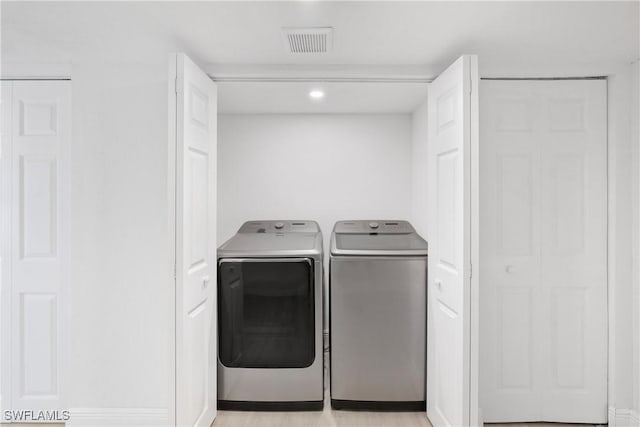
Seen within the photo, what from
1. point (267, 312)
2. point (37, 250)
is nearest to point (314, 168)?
point (267, 312)

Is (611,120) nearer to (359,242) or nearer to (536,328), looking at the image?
(536,328)

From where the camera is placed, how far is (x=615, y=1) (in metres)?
1.68

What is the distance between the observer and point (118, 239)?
97.0 inches

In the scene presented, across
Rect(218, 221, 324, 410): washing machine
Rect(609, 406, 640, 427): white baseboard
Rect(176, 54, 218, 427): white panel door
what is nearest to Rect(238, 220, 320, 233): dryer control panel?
Rect(218, 221, 324, 410): washing machine

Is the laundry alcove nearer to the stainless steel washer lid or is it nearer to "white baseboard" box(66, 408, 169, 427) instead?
the stainless steel washer lid

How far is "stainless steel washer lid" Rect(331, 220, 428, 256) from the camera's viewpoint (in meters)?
2.69

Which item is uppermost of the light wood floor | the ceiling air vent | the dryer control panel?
the ceiling air vent

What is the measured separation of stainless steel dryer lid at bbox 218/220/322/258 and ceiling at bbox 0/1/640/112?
1.01 m

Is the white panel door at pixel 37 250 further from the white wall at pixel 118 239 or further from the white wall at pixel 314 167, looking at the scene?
the white wall at pixel 314 167

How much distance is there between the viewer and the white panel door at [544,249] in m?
2.50

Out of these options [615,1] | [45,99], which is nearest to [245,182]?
[45,99]

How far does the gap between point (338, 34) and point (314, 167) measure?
1622 mm

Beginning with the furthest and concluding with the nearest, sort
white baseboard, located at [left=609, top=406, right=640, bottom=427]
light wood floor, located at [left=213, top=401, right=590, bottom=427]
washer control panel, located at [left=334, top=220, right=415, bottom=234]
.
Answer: washer control panel, located at [left=334, top=220, right=415, bottom=234] < light wood floor, located at [left=213, top=401, right=590, bottom=427] < white baseboard, located at [left=609, top=406, right=640, bottom=427]

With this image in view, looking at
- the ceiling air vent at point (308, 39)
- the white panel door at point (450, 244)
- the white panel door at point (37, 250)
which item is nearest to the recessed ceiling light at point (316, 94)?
the ceiling air vent at point (308, 39)
